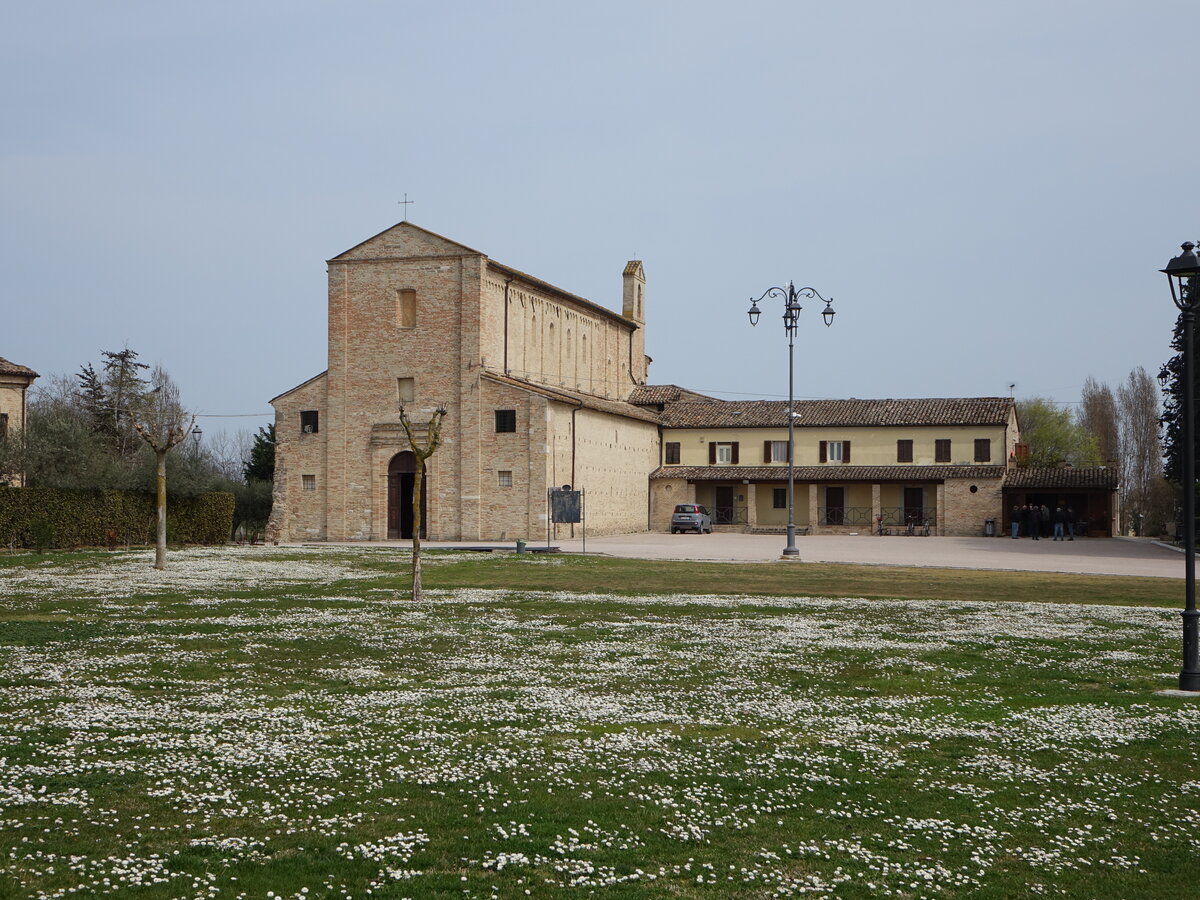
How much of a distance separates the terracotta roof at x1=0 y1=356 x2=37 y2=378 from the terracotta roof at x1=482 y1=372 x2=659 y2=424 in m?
20.2

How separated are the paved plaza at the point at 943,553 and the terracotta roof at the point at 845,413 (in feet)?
40.2

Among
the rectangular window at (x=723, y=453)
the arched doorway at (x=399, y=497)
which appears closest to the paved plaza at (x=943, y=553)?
the arched doorway at (x=399, y=497)

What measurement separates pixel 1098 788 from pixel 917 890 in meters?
2.95

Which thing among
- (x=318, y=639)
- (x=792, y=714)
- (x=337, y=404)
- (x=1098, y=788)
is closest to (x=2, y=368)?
(x=337, y=404)

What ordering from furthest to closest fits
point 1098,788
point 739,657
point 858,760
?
1. point 739,657
2. point 858,760
3. point 1098,788

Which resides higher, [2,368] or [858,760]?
[2,368]

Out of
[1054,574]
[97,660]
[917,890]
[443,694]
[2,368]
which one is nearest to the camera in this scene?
[917,890]

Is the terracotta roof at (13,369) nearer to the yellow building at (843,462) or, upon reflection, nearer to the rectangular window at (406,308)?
the rectangular window at (406,308)

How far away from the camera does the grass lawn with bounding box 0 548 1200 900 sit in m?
6.66

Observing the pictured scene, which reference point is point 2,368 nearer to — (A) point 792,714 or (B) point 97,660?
(B) point 97,660

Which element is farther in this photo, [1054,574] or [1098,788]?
[1054,574]

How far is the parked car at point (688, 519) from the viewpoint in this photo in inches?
2628

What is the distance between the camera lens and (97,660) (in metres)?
14.0

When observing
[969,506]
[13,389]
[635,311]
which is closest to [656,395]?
[635,311]
